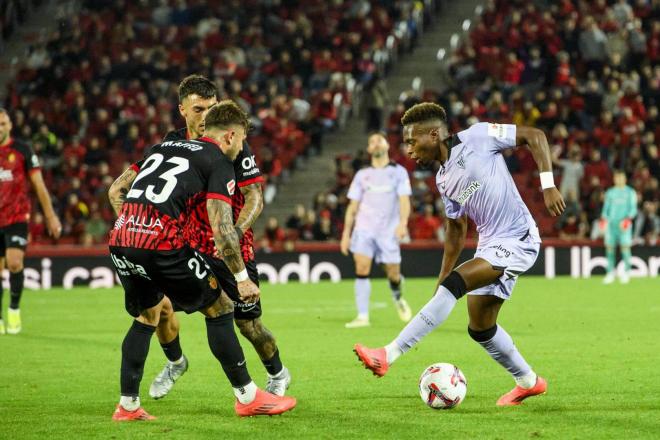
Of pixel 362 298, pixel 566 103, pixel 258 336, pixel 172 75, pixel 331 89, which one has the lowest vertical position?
pixel 362 298

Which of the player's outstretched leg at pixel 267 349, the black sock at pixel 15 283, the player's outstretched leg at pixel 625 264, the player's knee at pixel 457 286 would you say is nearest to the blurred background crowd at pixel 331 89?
the player's outstretched leg at pixel 625 264

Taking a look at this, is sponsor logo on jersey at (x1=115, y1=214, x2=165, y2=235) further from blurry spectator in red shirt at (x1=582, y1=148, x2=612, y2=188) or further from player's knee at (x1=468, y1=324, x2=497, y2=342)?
blurry spectator in red shirt at (x1=582, y1=148, x2=612, y2=188)

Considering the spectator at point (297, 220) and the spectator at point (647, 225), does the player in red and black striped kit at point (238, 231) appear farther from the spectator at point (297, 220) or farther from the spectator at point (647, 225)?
the spectator at point (647, 225)

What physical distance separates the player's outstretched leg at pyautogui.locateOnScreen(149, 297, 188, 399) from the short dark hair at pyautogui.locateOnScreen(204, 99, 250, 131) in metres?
1.71

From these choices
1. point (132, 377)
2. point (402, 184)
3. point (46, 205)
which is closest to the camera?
point (132, 377)

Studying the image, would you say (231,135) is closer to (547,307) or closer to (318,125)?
(547,307)

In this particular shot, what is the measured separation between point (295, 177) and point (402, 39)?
21.2 feet

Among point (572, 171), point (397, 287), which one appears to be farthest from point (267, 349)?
point (572, 171)

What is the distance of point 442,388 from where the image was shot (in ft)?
24.7

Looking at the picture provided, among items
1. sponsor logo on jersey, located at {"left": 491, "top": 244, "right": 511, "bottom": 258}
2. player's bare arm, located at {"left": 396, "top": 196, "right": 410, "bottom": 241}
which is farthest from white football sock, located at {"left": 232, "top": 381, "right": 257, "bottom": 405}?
player's bare arm, located at {"left": 396, "top": 196, "right": 410, "bottom": 241}

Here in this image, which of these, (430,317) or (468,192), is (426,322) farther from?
(468,192)

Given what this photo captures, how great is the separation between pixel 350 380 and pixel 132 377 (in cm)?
249

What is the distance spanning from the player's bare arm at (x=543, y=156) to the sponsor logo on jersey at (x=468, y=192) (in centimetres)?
40

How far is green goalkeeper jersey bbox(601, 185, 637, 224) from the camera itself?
21.2 m
